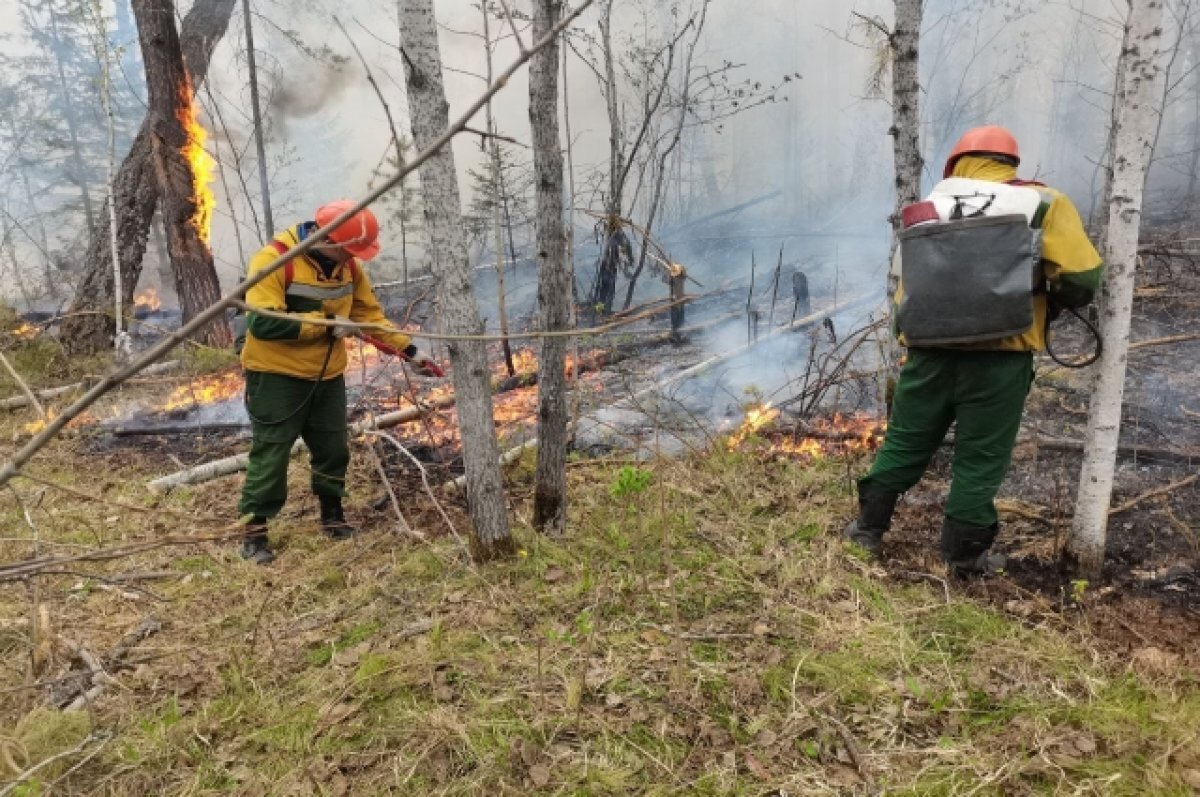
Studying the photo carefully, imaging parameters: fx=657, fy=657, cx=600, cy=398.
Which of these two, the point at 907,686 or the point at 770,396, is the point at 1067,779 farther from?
the point at 770,396

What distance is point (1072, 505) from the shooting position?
4168 millimetres

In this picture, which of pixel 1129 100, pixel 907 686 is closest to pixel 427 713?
pixel 907 686

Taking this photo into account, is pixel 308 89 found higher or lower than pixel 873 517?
higher

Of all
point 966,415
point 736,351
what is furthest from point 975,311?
point 736,351

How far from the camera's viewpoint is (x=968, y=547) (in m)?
3.44

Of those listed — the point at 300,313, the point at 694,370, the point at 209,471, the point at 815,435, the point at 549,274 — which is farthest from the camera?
the point at 694,370

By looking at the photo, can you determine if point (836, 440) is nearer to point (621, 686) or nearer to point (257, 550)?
point (621, 686)

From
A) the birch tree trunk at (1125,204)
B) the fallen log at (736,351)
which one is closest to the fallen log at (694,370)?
the fallen log at (736,351)

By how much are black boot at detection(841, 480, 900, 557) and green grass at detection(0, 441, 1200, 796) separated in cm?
13

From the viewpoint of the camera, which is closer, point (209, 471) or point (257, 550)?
point (257, 550)

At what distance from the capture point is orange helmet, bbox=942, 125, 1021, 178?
10.6ft

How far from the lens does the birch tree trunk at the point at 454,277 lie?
306 cm

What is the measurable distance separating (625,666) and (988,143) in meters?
3.04

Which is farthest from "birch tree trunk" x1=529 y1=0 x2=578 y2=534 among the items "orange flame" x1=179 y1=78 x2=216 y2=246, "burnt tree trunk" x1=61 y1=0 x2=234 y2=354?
"burnt tree trunk" x1=61 y1=0 x2=234 y2=354
